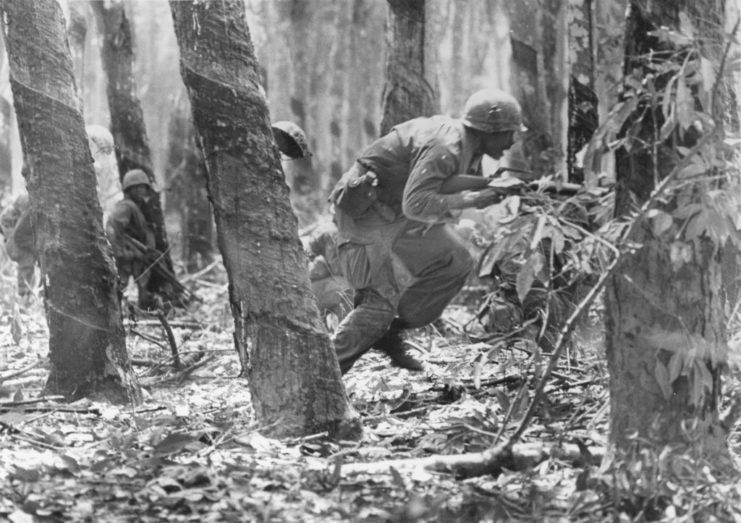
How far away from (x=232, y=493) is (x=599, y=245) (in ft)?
5.47

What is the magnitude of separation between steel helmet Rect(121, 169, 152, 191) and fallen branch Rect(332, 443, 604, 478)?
30.7 feet

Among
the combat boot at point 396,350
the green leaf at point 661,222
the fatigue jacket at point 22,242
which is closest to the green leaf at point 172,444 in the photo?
the green leaf at point 661,222

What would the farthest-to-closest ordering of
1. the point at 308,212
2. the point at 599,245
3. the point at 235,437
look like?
the point at 308,212, the point at 235,437, the point at 599,245

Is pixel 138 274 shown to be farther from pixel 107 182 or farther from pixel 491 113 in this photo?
pixel 491 113

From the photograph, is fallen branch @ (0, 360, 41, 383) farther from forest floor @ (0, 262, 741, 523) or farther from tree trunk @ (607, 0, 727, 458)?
tree trunk @ (607, 0, 727, 458)

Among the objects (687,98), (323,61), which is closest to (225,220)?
(687,98)

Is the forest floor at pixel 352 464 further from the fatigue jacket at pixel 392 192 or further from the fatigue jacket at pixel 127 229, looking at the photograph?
the fatigue jacket at pixel 127 229

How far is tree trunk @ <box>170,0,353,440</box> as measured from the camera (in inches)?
213

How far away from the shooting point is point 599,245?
4266 millimetres

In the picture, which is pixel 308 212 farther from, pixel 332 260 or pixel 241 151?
pixel 241 151

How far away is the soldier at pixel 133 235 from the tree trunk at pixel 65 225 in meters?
6.28

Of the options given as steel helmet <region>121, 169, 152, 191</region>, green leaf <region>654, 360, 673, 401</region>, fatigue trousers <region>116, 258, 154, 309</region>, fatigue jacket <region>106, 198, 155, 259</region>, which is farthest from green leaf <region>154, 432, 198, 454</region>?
steel helmet <region>121, 169, 152, 191</region>

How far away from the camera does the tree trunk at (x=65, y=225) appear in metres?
6.36

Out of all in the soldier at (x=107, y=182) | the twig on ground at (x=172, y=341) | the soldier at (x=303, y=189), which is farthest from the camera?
the soldier at (x=303, y=189)
